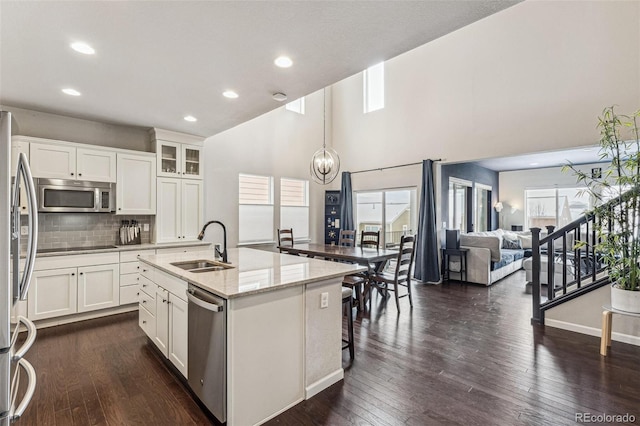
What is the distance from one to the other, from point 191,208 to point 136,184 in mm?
859

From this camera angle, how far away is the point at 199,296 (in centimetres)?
208

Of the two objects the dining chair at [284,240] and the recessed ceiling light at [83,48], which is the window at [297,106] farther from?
the recessed ceiling light at [83,48]

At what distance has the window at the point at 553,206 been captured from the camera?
27.6 ft

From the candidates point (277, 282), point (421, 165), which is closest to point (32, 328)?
point (277, 282)

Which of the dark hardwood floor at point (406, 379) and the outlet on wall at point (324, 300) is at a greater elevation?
the outlet on wall at point (324, 300)

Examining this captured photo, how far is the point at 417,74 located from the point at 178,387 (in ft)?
22.1

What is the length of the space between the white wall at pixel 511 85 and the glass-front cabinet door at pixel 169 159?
166 inches

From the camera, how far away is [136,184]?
450cm

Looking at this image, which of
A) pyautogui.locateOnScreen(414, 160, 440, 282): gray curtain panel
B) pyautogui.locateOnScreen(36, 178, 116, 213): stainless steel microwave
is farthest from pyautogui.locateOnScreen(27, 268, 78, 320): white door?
pyautogui.locateOnScreen(414, 160, 440, 282): gray curtain panel

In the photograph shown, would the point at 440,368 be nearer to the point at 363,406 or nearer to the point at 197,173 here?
the point at 363,406

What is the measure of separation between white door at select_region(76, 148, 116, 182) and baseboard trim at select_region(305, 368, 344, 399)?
392cm

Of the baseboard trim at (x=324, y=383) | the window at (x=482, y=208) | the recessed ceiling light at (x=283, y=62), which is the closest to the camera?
the baseboard trim at (x=324, y=383)

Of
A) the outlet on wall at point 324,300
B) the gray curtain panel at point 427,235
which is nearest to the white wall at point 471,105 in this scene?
the gray curtain panel at point 427,235

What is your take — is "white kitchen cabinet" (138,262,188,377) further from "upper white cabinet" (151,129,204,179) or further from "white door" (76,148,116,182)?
"upper white cabinet" (151,129,204,179)
